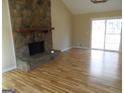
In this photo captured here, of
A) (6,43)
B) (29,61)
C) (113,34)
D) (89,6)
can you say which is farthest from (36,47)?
(113,34)

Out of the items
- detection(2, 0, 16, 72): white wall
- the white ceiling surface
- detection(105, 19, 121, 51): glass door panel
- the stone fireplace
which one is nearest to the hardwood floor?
detection(2, 0, 16, 72): white wall

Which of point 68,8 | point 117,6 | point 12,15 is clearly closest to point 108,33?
point 117,6

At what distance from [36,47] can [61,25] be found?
212 cm

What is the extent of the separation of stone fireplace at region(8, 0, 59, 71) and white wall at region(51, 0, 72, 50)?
443mm

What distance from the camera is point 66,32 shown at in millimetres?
6812

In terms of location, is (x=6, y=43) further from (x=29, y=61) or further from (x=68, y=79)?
(x=68, y=79)

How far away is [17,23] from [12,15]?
310 mm

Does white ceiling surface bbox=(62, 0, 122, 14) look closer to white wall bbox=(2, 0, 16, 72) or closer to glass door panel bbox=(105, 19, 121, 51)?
glass door panel bbox=(105, 19, 121, 51)

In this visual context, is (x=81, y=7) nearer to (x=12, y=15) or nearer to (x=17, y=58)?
(x=12, y=15)

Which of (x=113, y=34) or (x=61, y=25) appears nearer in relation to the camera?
(x=113, y=34)

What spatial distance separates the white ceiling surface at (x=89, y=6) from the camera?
534cm

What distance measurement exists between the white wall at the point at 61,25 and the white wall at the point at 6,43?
2.28m

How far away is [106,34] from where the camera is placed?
249 inches

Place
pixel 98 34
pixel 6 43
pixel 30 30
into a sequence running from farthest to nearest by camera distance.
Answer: pixel 98 34
pixel 30 30
pixel 6 43
